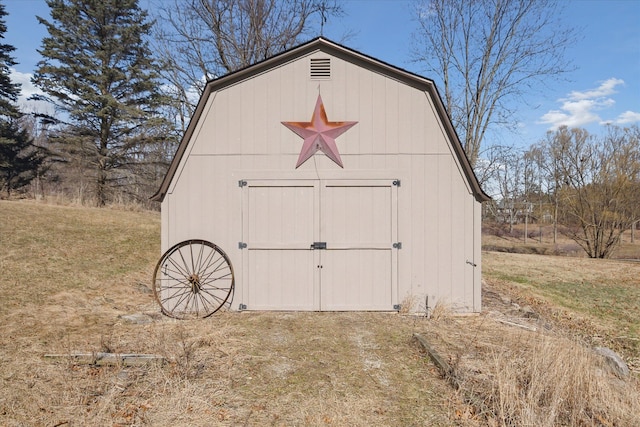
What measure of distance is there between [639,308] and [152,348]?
35.7 ft

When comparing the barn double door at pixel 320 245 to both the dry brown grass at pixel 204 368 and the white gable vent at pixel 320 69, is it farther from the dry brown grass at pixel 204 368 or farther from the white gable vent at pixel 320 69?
the white gable vent at pixel 320 69

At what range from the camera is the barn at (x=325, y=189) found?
6.41 meters

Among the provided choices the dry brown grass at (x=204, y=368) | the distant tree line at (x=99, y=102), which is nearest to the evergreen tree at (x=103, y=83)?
the distant tree line at (x=99, y=102)

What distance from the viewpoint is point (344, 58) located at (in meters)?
6.42

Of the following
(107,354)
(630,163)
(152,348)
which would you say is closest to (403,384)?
(152,348)

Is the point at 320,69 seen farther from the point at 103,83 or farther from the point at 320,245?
the point at 103,83

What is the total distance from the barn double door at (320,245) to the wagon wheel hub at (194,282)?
2.74 feet

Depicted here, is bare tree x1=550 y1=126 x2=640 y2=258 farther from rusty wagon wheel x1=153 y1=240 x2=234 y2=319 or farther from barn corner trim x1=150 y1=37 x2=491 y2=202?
rusty wagon wheel x1=153 y1=240 x2=234 y2=319

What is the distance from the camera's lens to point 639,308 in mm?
8773

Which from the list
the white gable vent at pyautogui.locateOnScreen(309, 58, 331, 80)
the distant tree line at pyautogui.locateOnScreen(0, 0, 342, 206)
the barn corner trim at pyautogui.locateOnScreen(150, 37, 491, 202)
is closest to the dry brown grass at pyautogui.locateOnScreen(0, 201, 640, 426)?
the barn corner trim at pyautogui.locateOnScreen(150, 37, 491, 202)

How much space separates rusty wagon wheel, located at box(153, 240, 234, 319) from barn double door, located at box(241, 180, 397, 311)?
44 cm

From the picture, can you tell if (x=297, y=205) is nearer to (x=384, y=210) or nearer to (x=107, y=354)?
(x=384, y=210)

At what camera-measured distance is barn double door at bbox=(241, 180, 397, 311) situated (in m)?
6.44

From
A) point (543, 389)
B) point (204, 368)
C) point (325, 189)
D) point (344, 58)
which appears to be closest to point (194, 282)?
point (204, 368)
